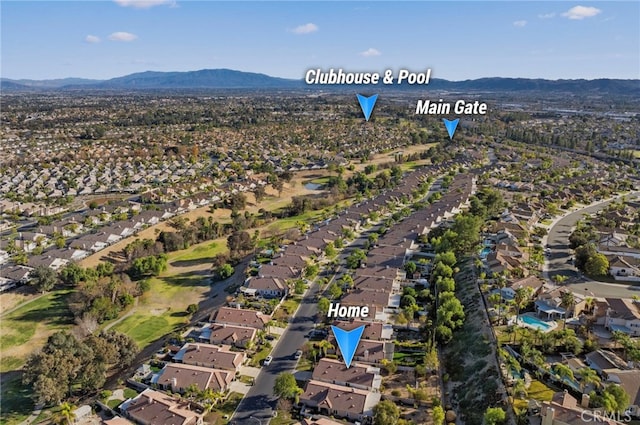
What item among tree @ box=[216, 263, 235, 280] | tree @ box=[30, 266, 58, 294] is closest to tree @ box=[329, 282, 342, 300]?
tree @ box=[216, 263, 235, 280]

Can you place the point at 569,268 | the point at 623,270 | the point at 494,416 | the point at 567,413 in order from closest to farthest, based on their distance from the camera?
1. the point at 567,413
2. the point at 494,416
3. the point at 623,270
4. the point at 569,268

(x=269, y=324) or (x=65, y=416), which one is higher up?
(x=269, y=324)

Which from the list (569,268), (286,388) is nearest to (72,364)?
(286,388)

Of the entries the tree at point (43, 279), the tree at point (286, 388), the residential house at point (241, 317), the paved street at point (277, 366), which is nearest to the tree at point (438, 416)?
the tree at point (286, 388)

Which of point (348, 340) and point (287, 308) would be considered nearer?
point (348, 340)

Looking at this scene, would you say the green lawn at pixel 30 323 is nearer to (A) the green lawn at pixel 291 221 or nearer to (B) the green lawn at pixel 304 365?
(B) the green lawn at pixel 304 365

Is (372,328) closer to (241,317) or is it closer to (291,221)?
(241,317)

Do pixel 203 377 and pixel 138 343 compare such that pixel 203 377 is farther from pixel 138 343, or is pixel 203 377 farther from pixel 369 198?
pixel 369 198
